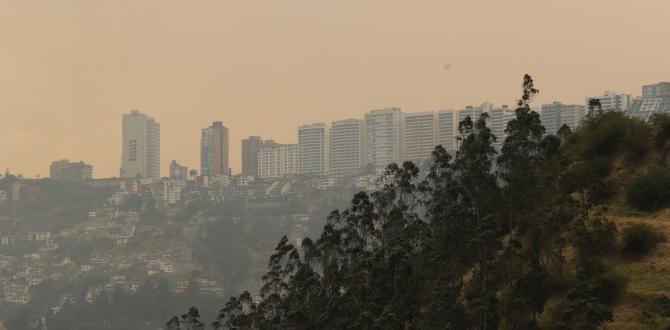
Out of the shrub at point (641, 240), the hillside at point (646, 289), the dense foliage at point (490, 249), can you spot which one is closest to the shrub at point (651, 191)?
the dense foliage at point (490, 249)

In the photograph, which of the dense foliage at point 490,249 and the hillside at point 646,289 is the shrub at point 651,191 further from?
the hillside at point 646,289

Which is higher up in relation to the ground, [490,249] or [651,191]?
[651,191]

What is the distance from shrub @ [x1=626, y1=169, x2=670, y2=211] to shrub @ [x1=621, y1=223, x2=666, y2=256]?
4.23 metres

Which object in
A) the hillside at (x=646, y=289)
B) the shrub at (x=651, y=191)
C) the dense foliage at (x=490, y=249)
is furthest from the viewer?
the shrub at (x=651, y=191)

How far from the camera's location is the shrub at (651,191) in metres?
46.3

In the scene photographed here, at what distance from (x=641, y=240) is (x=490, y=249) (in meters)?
8.06

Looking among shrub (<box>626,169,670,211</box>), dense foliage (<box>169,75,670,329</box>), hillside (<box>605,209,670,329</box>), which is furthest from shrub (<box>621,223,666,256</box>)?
shrub (<box>626,169,670,211</box>)

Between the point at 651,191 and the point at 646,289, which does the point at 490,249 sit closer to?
the point at 651,191

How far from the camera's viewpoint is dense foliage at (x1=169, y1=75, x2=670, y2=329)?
40875mm

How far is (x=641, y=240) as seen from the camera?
1658 inches

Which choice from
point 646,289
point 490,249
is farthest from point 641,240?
point 490,249

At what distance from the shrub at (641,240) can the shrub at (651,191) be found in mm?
4231

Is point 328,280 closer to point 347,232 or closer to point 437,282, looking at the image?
point 347,232

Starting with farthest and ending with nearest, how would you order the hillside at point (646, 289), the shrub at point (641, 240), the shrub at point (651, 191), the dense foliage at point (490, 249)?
the shrub at point (651, 191), the shrub at point (641, 240), the dense foliage at point (490, 249), the hillside at point (646, 289)
